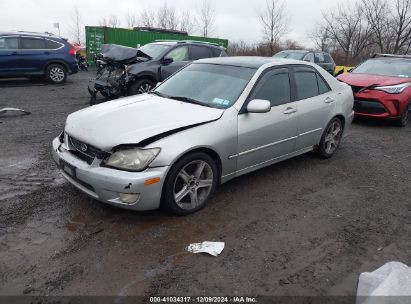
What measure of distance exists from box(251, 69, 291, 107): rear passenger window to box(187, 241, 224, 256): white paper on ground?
5.99 feet

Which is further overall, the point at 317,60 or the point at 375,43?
the point at 375,43

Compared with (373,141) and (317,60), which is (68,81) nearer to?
(317,60)

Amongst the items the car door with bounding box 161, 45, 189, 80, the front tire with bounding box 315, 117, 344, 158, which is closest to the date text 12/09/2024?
the front tire with bounding box 315, 117, 344, 158

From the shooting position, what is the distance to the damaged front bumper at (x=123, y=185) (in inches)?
128

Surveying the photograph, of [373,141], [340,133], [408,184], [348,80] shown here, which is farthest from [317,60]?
[408,184]

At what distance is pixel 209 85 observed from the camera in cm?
443

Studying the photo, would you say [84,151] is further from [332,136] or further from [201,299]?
[332,136]

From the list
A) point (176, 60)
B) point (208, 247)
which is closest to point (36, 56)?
point (176, 60)

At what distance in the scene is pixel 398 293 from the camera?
7.18 ft

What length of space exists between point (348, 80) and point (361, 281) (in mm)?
7128

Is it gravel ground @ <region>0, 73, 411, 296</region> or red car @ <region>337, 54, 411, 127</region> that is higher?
red car @ <region>337, 54, 411, 127</region>

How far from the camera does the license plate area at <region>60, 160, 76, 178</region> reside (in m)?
3.58

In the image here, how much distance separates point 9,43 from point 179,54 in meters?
6.07

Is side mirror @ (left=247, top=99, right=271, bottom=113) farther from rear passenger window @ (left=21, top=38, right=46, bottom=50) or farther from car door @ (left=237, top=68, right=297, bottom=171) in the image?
rear passenger window @ (left=21, top=38, right=46, bottom=50)
